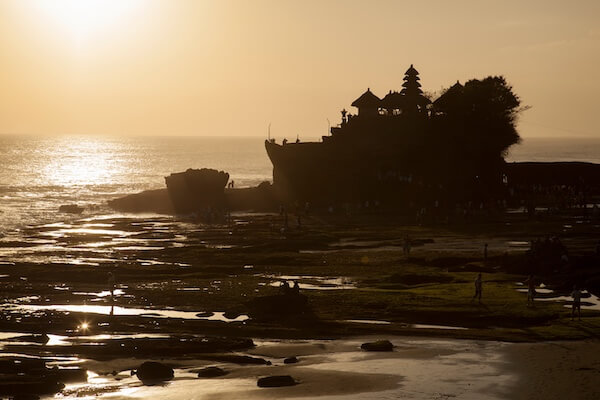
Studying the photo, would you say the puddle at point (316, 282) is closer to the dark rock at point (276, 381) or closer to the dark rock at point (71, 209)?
the dark rock at point (276, 381)

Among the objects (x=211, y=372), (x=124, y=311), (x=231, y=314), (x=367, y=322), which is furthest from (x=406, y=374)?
(x=124, y=311)

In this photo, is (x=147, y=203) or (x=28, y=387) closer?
(x=28, y=387)

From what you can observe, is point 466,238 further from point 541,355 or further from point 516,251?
point 541,355

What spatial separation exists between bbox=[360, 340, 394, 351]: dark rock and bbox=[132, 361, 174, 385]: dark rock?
7551mm

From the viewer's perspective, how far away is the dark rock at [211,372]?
33.4 metres

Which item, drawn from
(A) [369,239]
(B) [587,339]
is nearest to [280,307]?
(B) [587,339]

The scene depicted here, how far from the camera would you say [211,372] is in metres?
33.5

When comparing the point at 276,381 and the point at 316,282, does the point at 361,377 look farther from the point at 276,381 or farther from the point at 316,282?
the point at 316,282

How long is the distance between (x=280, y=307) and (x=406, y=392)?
13.1 meters

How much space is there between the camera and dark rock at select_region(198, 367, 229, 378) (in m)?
33.4

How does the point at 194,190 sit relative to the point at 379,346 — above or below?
above

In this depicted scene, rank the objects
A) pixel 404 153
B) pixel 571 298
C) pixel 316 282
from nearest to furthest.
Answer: pixel 571 298, pixel 316 282, pixel 404 153

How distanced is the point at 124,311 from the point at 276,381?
14.2 metres

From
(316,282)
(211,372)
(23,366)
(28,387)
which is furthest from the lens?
(316,282)
